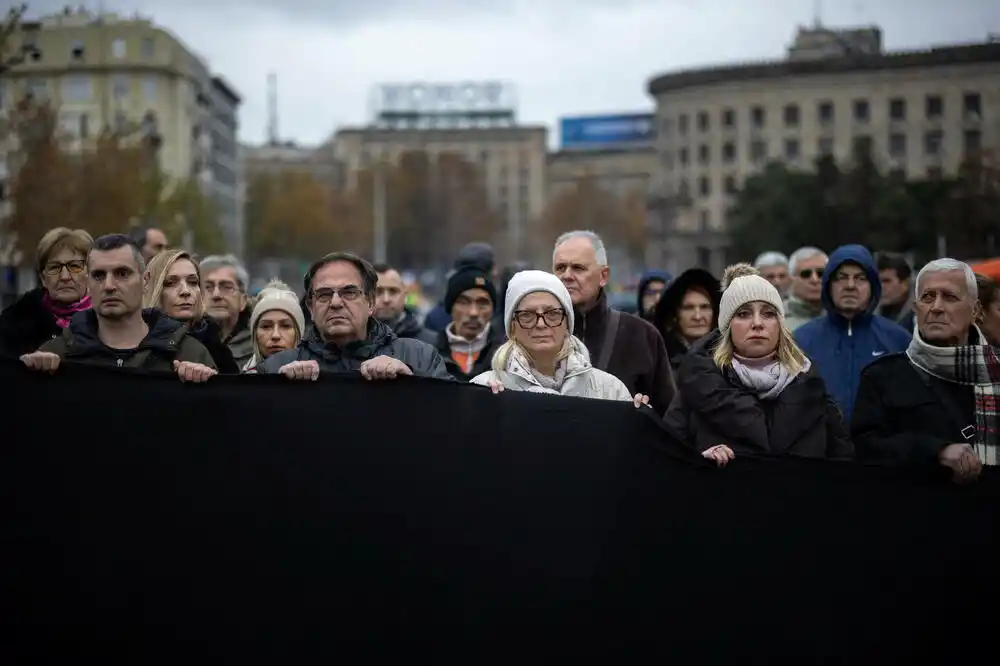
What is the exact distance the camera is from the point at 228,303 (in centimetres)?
902

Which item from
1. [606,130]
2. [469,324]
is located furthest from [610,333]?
[606,130]

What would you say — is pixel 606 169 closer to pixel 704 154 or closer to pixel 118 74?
pixel 704 154

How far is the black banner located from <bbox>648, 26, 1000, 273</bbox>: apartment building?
307ft

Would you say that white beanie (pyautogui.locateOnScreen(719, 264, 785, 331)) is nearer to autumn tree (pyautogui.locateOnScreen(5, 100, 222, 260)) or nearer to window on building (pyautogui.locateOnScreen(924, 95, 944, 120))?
autumn tree (pyautogui.locateOnScreen(5, 100, 222, 260))

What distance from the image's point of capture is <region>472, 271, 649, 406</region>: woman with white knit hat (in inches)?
242

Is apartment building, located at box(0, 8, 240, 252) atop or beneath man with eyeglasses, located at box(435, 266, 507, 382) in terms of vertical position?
atop

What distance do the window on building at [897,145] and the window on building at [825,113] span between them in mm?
5178

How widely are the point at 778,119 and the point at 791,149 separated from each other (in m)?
2.97

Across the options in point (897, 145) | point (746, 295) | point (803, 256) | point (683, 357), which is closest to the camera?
point (746, 295)

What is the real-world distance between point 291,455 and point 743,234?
6733cm

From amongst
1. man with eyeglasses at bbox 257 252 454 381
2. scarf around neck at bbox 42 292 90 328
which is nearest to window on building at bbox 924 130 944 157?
scarf around neck at bbox 42 292 90 328

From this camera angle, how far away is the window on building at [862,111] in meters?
109

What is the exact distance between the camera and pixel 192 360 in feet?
19.6

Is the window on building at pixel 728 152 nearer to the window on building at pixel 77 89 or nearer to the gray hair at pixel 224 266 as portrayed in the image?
the window on building at pixel 77 89
